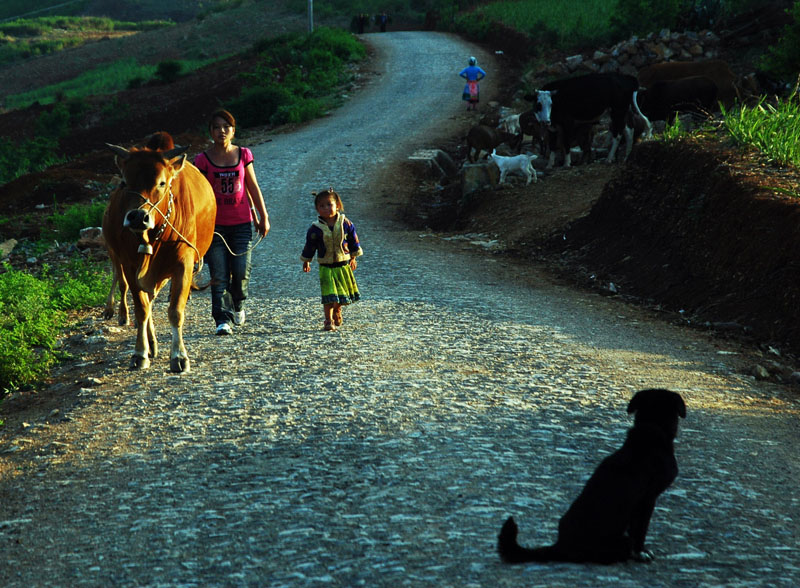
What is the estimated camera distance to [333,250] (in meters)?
8.07

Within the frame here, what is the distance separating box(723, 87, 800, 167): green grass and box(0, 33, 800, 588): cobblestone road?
121 inches

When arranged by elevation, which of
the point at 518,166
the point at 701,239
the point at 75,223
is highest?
the point at 518,166

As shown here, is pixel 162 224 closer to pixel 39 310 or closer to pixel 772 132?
pixel 39 310

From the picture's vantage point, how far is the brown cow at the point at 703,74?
18562 millimetres

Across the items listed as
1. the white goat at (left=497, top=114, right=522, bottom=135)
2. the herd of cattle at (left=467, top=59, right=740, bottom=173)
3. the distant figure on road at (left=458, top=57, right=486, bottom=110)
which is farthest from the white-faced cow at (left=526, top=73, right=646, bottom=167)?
the distant figure on road at (left=458, top=57, right=486, bottom=110)

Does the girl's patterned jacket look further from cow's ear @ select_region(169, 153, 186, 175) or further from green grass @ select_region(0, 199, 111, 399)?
green grass @ select_region(0, 199, 111, 399)

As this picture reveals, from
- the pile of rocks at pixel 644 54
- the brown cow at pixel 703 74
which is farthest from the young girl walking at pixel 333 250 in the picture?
the pile of rocks at pixel 644 54

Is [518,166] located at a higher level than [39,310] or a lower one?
higher

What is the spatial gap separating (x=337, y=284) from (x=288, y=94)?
73.2 ft

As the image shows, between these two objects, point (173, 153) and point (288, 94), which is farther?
point (288, 94)

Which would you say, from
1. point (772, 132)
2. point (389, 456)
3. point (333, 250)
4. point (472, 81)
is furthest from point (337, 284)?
point (472, 81)

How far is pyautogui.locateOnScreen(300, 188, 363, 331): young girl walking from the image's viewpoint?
7.98 meters

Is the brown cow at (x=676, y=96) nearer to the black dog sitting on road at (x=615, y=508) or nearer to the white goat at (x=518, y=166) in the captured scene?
the white goat at (x=518, y=166)

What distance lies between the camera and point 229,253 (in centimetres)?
813
